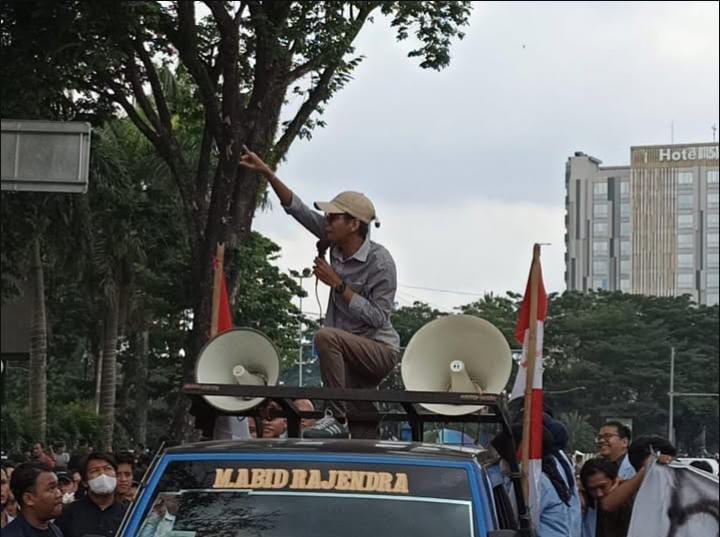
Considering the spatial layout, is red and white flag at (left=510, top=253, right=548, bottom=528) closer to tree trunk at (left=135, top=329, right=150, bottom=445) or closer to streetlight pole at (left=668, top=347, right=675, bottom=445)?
tree trunk at (left=135, top=329, right=150, bottom=445)

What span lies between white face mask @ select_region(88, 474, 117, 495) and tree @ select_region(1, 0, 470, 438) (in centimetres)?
950

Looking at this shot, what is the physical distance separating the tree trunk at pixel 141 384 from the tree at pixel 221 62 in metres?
28.0

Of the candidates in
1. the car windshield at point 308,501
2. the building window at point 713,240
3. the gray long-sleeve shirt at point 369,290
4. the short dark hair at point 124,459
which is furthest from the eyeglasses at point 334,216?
the building window at point 713,240

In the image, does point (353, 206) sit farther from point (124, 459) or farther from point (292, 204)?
point (124, 459)

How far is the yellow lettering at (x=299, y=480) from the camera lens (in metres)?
6.32

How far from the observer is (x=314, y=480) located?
249 inches

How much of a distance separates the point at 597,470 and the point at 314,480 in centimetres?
311

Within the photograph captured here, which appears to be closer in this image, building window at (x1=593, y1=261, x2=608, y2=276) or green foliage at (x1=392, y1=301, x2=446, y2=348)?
green foliage at (x1=392, y1=301, x2=446, y2=348)

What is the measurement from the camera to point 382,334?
8664mm

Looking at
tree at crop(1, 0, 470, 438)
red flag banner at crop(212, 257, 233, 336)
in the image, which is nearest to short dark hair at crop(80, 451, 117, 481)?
red flag banner at crop(212, 257, 233, 336)

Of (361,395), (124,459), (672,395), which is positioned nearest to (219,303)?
(124,459)

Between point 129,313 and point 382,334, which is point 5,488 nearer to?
point 382,334

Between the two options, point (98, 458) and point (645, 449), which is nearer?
point (645, 449)

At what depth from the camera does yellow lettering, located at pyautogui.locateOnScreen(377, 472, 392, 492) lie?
6.30 metres
